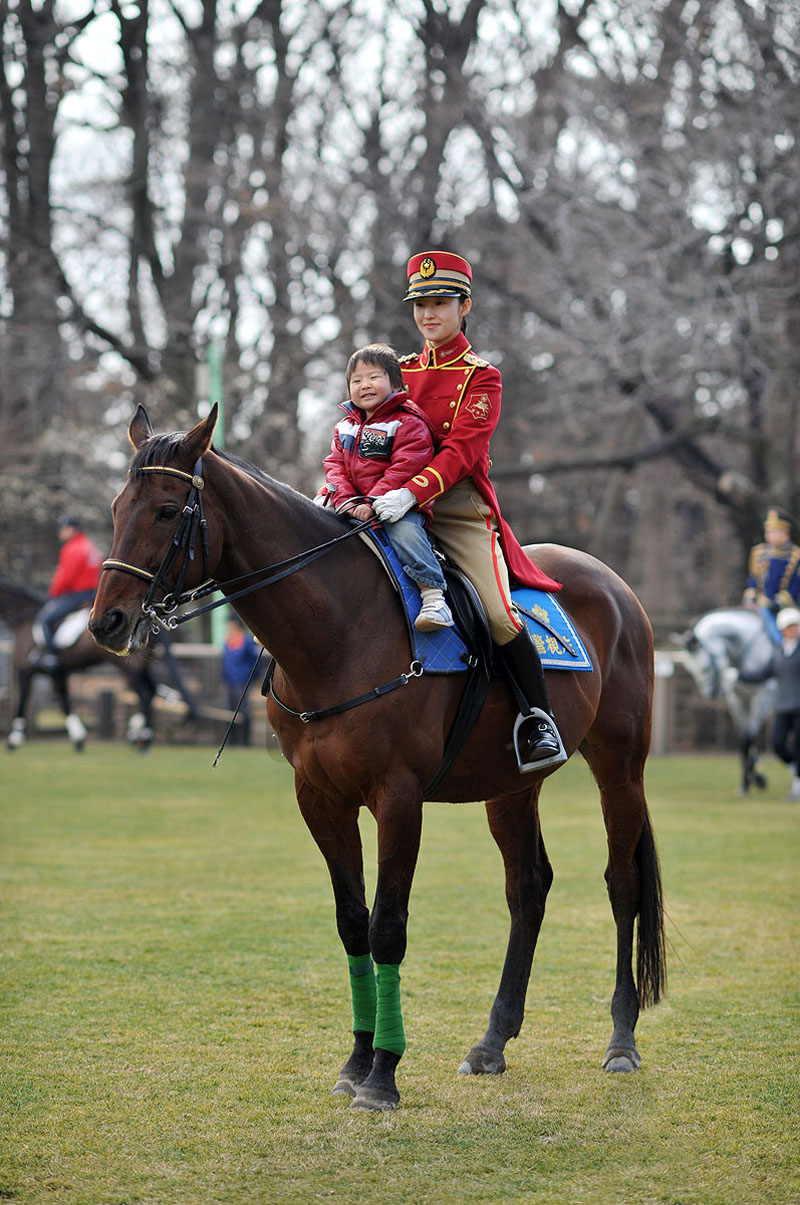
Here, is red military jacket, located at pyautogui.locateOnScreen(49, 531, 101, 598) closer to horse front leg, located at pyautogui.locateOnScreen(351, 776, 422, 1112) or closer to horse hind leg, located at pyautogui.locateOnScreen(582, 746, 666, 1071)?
horse hind leg, located at pyautogui.locateOnScreen(582, 746, 666, 1071)

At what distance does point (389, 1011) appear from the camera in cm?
470

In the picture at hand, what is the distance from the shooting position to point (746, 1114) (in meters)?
4.66

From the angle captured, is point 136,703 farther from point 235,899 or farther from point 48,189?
point 235,899

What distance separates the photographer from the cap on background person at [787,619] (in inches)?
569

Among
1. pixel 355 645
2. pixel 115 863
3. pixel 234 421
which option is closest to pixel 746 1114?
pixel 355 645

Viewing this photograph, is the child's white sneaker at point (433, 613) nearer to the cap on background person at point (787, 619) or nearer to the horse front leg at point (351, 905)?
the horse front leg at point (351, 905)

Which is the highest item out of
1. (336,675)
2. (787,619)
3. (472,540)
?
(472,540)

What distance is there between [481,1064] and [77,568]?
45.5ft

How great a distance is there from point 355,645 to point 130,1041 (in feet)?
6.56

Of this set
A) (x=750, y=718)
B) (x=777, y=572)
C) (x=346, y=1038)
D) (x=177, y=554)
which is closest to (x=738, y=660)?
(x=750, y=718)

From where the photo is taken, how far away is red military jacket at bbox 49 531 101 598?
17.9 m

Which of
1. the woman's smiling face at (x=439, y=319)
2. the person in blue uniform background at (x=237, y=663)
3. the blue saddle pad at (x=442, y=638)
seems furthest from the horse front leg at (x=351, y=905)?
the person in blue uniform background at (x=237, y=663)

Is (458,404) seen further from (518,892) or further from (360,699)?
(518,892)

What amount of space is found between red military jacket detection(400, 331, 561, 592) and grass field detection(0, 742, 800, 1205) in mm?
2162
